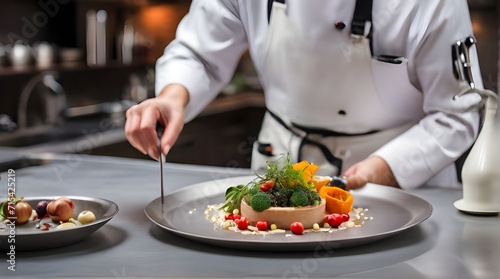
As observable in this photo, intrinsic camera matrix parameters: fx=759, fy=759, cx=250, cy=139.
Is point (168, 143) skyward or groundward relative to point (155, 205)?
skyward

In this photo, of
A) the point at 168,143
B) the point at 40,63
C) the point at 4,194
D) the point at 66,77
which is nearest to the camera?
the point at 168,143

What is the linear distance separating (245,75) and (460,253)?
464 cm

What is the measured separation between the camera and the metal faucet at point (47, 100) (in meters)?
4.02

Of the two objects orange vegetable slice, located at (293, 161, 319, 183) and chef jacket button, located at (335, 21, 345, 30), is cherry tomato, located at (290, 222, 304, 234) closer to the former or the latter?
orange vegetable slice, located at (293, 161, 319, 183)

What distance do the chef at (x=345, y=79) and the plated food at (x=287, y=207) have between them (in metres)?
0.22

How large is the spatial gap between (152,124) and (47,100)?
2.62 meters

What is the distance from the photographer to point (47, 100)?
4.02 m

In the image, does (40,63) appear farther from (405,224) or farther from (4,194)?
(405,224)

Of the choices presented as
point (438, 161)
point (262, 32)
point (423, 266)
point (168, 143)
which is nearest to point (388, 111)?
point (438, 161)

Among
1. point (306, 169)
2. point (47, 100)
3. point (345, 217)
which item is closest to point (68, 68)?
point (47, 100)

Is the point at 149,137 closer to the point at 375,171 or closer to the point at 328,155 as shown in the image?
the point at 375,171

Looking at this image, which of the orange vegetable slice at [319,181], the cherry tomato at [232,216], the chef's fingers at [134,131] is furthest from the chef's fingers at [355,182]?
the chef's fingers at [134,131]

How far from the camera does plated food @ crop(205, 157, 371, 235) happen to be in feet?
4.44

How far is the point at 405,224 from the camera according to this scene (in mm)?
1402
